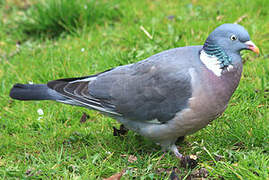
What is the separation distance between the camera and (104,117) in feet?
14.2

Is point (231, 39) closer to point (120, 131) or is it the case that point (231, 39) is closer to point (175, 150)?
point (175, 150)

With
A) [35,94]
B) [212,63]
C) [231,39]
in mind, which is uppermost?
[231,39]

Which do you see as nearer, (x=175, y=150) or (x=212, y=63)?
(x=212, y=63)

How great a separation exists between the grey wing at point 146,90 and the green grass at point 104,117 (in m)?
0.38

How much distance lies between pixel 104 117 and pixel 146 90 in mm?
943

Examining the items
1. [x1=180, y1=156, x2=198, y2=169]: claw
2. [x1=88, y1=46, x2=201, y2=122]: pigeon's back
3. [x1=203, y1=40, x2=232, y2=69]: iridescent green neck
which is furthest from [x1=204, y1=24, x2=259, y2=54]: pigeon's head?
[x1=180, y1=156, x2=198, y2=169]: claw

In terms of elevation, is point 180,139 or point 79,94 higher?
point 79,94

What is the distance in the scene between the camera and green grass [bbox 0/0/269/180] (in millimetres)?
3408

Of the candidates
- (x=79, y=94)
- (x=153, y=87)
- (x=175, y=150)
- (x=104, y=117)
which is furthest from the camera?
(x=104, y=117)

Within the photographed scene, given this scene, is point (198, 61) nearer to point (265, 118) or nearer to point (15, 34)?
point (265, 118)

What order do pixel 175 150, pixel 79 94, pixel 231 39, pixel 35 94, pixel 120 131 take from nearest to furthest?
1. pixel 231 39
2. pixel 175 150
3. pixel 79 94
4. pixel 35 94
5. pixel 120 131

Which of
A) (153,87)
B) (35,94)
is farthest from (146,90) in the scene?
(35,94)

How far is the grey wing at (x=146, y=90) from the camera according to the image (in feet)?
11.1

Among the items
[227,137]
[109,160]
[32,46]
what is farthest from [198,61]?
[32,46]
